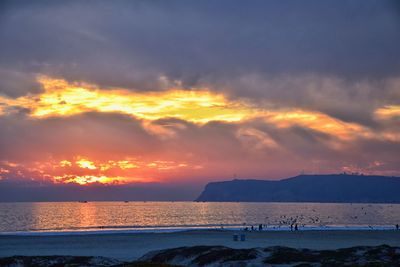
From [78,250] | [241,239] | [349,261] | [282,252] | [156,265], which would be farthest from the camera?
[241,239]

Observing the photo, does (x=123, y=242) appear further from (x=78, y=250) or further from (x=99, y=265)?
(x=99, y=265)

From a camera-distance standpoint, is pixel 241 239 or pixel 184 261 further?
pixel 241 239

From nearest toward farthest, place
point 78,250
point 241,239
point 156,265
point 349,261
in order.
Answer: point 156,265 → point 349,261 → point 78,250 → point 241,239

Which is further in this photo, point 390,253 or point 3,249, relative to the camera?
point 3,249

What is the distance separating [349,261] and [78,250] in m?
35.7

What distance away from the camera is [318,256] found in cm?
3816

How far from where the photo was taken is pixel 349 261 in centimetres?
3525

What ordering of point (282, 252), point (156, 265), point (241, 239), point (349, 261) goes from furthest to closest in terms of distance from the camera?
1. point (241, 239)
2. point (282, 252)
3. point (349, 261)
4. point (156, 265)

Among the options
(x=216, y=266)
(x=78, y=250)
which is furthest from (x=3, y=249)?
Answer: (x=216, y=266)

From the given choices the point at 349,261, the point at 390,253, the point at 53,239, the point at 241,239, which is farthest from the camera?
the point at 53,239

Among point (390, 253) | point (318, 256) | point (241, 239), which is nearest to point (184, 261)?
point (318, 256)

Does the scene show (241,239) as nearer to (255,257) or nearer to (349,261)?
(255,257)

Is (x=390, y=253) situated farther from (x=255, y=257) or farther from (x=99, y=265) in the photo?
(x=99, y=265)

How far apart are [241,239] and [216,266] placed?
27.5 meters
